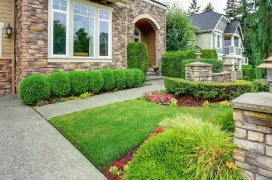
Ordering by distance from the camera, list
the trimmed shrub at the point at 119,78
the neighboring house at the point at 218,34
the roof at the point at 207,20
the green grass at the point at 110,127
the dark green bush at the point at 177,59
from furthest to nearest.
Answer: the roof at the point at 207,20 → the neighboring house at the point at 218,34 → the dark green bush at the point at 177,59 → the trimmed shrub at the point at 119,78 → the green grass at the point at 110,127

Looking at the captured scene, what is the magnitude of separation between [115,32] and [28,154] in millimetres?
7243

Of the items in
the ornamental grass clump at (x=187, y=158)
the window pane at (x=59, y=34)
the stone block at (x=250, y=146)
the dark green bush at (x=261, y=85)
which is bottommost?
the ornamental grass clump at (x=187, y=158)

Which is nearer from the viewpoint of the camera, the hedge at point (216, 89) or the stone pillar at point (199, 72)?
the hedge at point (216, 89)

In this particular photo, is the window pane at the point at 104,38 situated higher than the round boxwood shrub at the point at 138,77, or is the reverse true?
the window pane at the point at 104,38

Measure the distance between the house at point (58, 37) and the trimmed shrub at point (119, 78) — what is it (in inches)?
40.1

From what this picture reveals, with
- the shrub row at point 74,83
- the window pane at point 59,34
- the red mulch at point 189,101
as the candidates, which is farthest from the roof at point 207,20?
the window pane at point 59,34

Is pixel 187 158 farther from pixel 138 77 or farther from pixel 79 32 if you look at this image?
pixel 79 32

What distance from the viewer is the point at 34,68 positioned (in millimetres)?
6699

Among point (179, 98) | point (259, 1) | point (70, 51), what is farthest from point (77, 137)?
point (70, 51)

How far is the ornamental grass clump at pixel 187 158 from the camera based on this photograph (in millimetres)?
2039

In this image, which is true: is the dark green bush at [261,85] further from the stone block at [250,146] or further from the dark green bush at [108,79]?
the dark green bush at [108,79]

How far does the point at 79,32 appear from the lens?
25.8 ft

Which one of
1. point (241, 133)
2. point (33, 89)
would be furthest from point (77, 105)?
point (241, 133)

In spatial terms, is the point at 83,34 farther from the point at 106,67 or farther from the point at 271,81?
the point at 271,81
